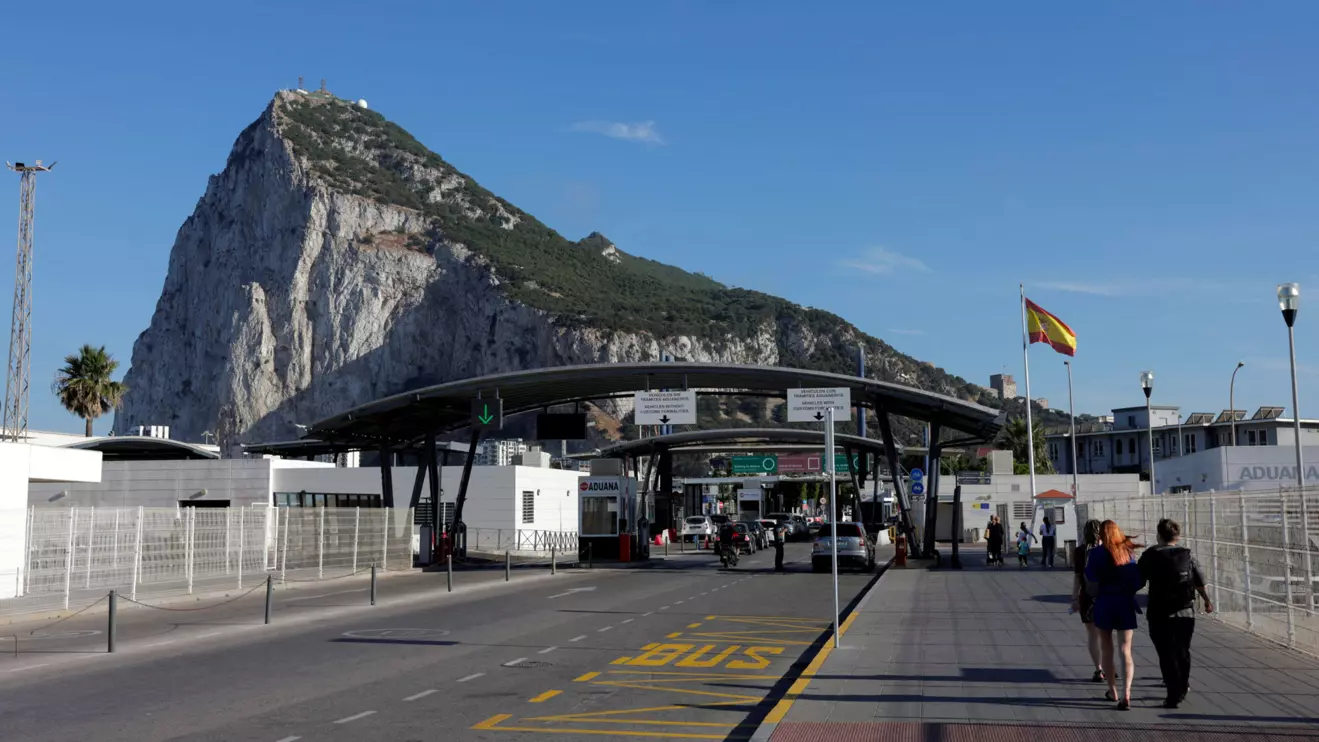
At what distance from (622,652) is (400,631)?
5.11m

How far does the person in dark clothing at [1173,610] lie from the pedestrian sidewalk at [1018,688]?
1.04ft

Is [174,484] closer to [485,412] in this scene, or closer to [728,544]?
[485,412]

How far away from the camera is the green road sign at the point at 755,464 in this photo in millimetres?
85331

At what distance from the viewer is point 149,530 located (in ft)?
90.2

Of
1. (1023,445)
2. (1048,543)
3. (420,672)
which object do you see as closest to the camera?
(420,672)

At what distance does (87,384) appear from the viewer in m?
65.7

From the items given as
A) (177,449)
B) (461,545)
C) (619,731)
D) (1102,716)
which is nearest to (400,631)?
(619,731)

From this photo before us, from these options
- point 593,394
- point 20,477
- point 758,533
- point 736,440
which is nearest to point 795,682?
point 20,477

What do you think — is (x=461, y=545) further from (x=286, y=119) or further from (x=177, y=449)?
(x=286, y=119)

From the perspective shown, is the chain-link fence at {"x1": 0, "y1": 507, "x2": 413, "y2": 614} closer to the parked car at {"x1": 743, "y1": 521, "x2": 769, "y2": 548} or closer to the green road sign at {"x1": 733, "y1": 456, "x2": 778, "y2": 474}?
the parked car at {"x1": 743, "y1": 521, "x2": 769, "y2": 548}

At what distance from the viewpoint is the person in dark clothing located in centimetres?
1030

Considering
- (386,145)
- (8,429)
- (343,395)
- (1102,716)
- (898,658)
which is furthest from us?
(386,145)

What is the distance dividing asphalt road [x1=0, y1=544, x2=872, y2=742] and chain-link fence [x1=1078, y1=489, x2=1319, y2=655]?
252 inches

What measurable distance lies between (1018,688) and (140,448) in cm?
6502
